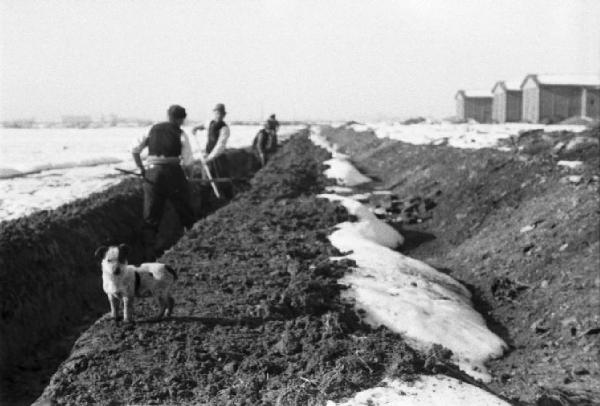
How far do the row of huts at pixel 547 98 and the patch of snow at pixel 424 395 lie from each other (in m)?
39.4

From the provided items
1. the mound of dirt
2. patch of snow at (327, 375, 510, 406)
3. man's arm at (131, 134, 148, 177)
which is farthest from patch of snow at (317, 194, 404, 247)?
patch of snow at (327, 375, 510, 406)

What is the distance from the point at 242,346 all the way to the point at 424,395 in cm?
148

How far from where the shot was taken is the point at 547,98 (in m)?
43.4

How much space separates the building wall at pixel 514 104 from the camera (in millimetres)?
49875

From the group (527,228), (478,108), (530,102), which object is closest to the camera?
(527,228)

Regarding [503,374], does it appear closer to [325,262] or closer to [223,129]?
[325,262]

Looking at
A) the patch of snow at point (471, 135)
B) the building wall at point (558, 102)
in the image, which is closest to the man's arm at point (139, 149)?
the patch of snow at point (471, 135)

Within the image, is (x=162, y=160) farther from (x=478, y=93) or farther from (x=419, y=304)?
(x=478, y=93)

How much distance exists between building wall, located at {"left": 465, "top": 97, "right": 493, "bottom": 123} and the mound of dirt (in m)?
56.3

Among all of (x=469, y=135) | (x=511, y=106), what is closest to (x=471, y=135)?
(x=469, y=135)

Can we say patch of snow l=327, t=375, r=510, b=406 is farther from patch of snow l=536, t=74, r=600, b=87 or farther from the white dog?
patch of snow l=536, t=74, r=600, b=87

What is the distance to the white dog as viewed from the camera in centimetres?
453

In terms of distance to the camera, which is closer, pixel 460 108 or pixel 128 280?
pixel 128 280

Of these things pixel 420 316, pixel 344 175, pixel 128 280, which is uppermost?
pixel 128 280
